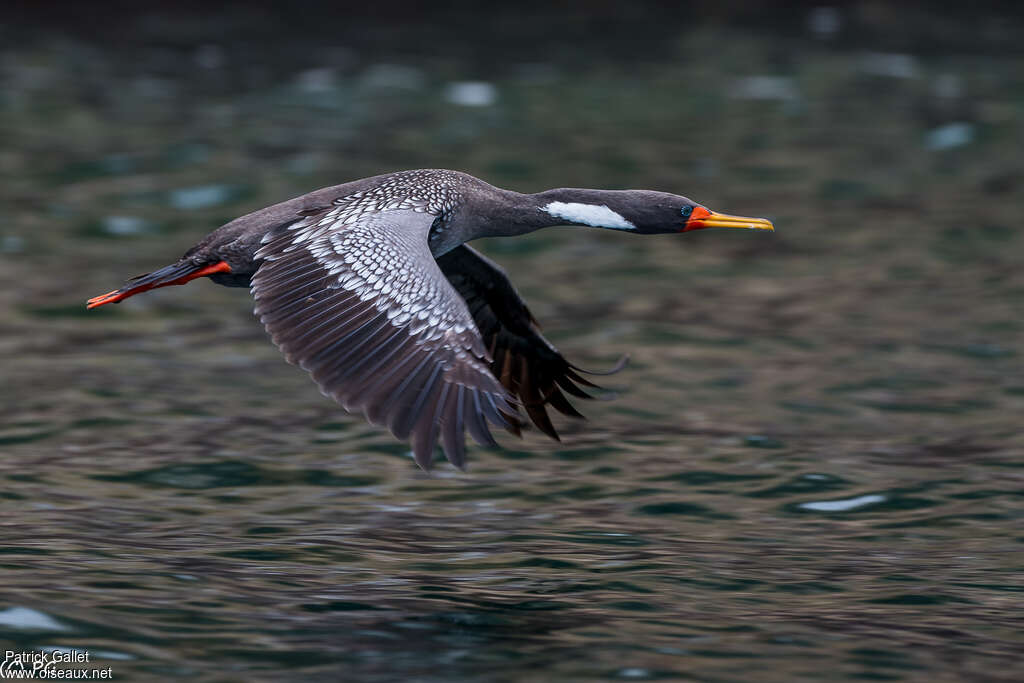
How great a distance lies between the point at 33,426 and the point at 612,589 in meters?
4.28

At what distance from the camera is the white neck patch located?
7910 mm

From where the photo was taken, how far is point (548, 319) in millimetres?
12375

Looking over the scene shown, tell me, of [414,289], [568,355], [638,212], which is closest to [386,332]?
[414,289]

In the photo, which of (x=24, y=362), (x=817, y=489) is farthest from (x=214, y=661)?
(x=24, y=362)

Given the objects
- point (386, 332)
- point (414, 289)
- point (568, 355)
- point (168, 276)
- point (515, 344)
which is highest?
point (168, 276)

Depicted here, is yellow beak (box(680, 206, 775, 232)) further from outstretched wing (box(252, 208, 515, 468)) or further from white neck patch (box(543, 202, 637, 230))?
outstretched wing (box(252, 208, 515, 468))

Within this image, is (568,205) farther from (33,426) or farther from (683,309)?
(683,309)

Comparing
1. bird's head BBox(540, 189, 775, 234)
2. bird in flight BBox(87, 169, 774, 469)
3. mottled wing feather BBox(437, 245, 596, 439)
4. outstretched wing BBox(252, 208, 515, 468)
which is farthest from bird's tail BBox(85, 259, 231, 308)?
bird's head BBox(540, 189, 775, 234)

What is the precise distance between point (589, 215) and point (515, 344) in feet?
2.94

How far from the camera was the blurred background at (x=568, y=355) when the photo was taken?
665cm

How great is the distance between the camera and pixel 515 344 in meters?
8.45

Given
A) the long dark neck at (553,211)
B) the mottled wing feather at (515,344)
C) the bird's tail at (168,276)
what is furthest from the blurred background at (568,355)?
the long dark neck at (553,211)

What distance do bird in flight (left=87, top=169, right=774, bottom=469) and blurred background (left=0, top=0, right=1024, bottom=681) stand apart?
0.85m

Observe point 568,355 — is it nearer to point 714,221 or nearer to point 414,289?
point 714,221
